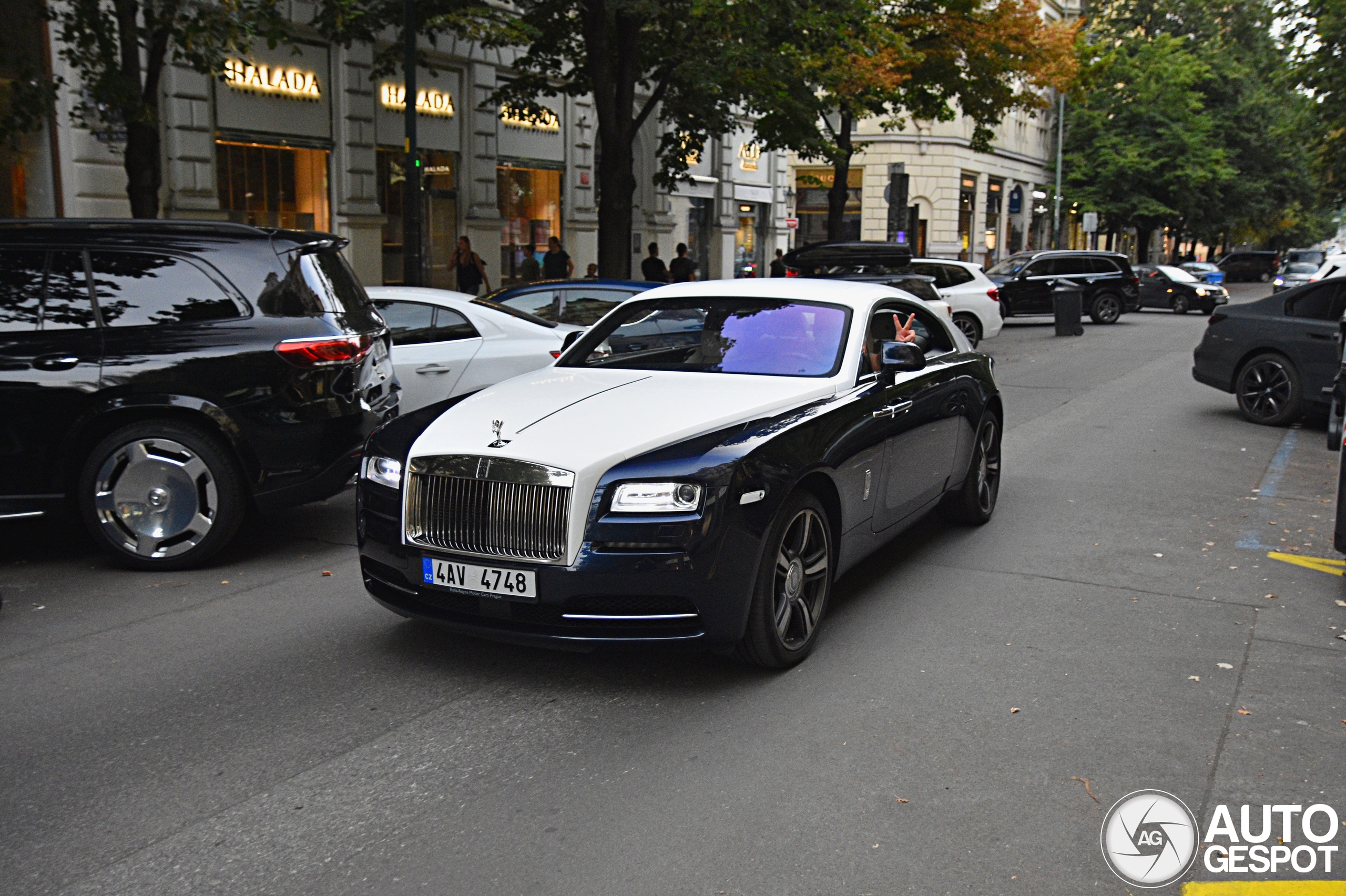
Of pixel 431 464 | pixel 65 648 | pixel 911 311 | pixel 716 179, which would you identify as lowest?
pixel 65 648

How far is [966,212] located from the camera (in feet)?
182

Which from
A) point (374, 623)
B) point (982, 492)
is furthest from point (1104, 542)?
point (374, 623)

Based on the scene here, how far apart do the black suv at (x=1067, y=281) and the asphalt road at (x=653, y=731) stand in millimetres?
24016

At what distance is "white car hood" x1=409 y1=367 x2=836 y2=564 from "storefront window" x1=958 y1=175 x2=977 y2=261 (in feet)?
164

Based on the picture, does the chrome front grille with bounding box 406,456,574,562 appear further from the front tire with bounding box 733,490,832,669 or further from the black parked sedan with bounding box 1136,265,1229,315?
the black parked sedan with bounding box 1136,265,1229,315

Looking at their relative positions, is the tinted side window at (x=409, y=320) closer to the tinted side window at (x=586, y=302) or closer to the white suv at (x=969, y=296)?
the tinted side window at (x=586, y=302)

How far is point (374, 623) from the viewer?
19.3 ft

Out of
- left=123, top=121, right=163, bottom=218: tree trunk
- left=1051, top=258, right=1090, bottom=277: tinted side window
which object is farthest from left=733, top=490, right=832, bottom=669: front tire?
left=1051, top=258, right=1090, bottom=277: tinted side window

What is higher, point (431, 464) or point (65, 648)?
point (431, 464)

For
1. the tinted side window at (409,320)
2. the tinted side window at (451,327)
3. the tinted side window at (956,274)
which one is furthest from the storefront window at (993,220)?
the tinted side window at (409,320)

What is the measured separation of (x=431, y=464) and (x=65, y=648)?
2047 mm

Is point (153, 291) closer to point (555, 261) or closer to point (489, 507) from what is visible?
point (489, 507)

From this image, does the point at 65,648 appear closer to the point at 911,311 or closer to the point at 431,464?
the point at 431,464

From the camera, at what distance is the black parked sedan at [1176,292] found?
37188 mm
